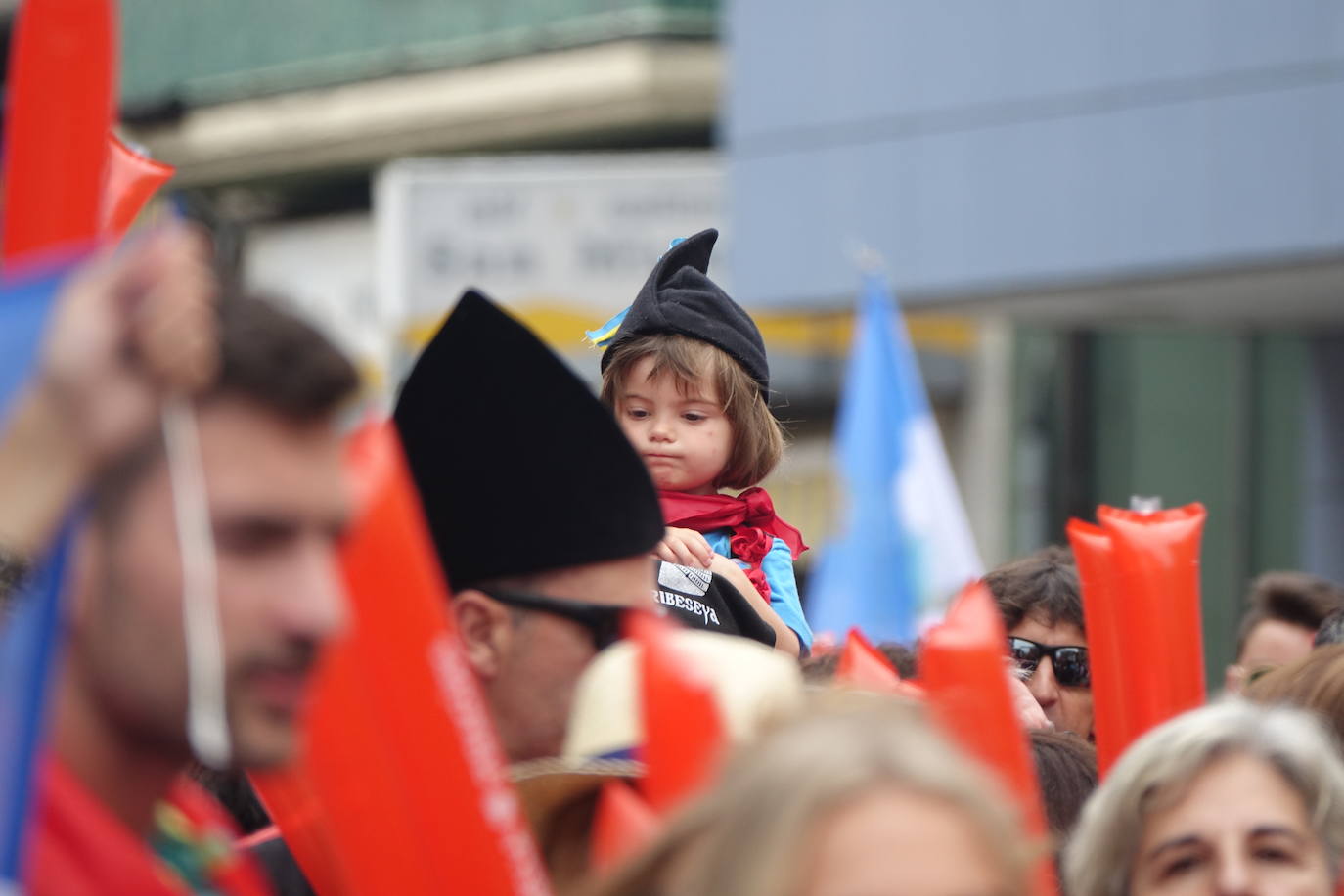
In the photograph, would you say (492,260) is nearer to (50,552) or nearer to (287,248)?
(287,248)

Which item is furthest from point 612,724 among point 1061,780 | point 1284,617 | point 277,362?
point 1284,617

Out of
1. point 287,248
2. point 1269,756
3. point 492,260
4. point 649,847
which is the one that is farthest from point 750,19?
point 649,847

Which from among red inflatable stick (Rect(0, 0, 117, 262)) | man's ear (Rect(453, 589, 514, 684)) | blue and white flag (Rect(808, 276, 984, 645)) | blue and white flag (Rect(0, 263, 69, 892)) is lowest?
→ blue and white flag (Rect(808, 276, 984, 645))

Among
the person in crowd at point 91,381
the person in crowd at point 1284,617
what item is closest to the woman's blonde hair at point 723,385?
the person in crowd at point 91,381

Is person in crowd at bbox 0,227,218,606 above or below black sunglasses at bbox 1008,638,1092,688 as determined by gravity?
above

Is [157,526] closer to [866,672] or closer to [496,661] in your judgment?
[496,661]

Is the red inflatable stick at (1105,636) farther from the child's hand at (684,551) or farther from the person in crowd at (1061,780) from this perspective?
the child's hand at (684,551)

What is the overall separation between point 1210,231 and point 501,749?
1210 centimetres

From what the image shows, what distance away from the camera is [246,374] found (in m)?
1.95

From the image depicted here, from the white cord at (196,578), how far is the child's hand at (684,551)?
1.97 meters

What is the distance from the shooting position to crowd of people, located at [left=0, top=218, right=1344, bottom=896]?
5.96ft

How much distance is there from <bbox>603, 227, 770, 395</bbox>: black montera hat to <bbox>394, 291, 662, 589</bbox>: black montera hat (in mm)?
1301

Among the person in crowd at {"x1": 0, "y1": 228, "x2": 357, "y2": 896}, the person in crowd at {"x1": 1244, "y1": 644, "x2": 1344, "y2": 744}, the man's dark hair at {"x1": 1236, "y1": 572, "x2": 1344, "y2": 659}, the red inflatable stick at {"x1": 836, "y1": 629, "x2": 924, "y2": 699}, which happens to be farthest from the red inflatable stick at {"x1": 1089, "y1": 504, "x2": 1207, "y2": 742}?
the man's dark hair at {"x1": 1236, "y1": 572, "x2": 1344, "y2": 659}

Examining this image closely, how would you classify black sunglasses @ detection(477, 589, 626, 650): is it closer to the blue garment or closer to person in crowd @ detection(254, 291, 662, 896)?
person in crowd @ detection(254, 291, 662, 896)
